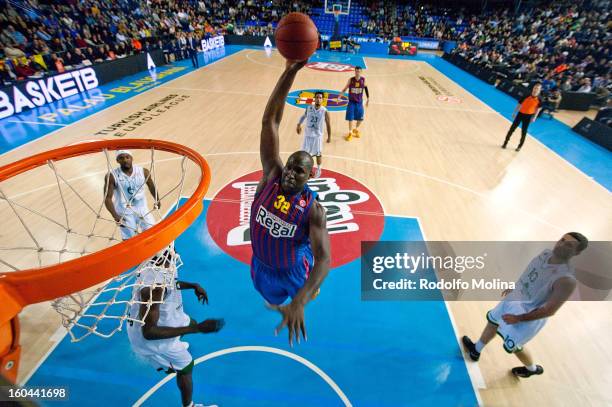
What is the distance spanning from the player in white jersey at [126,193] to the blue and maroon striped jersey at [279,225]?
5.63ft

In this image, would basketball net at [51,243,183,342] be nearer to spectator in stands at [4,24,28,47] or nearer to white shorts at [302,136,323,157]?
white shorts at [302,136,323,157]

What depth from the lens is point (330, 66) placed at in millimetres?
18812

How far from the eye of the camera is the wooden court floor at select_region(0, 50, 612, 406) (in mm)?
3605

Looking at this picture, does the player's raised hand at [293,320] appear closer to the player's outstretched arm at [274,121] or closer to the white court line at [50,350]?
the player's outstretched arm at [274,121]

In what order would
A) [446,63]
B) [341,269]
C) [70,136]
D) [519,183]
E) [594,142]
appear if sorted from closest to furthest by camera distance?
[341,269], [519,183], [70,136], [594,142], [446,63]

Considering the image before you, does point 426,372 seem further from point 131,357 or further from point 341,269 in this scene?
point 131,357

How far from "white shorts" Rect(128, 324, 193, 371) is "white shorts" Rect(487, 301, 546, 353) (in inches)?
120

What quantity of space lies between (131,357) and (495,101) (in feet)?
51.6

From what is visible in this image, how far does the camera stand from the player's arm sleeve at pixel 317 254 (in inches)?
82.7

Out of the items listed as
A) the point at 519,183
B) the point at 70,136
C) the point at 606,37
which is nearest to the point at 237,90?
the point at 70,136

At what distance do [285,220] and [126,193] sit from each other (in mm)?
2573

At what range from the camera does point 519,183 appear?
7324 mm

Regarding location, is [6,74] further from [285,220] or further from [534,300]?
[534,300]

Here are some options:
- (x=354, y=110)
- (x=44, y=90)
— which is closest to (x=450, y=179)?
(x=354, y=110)
